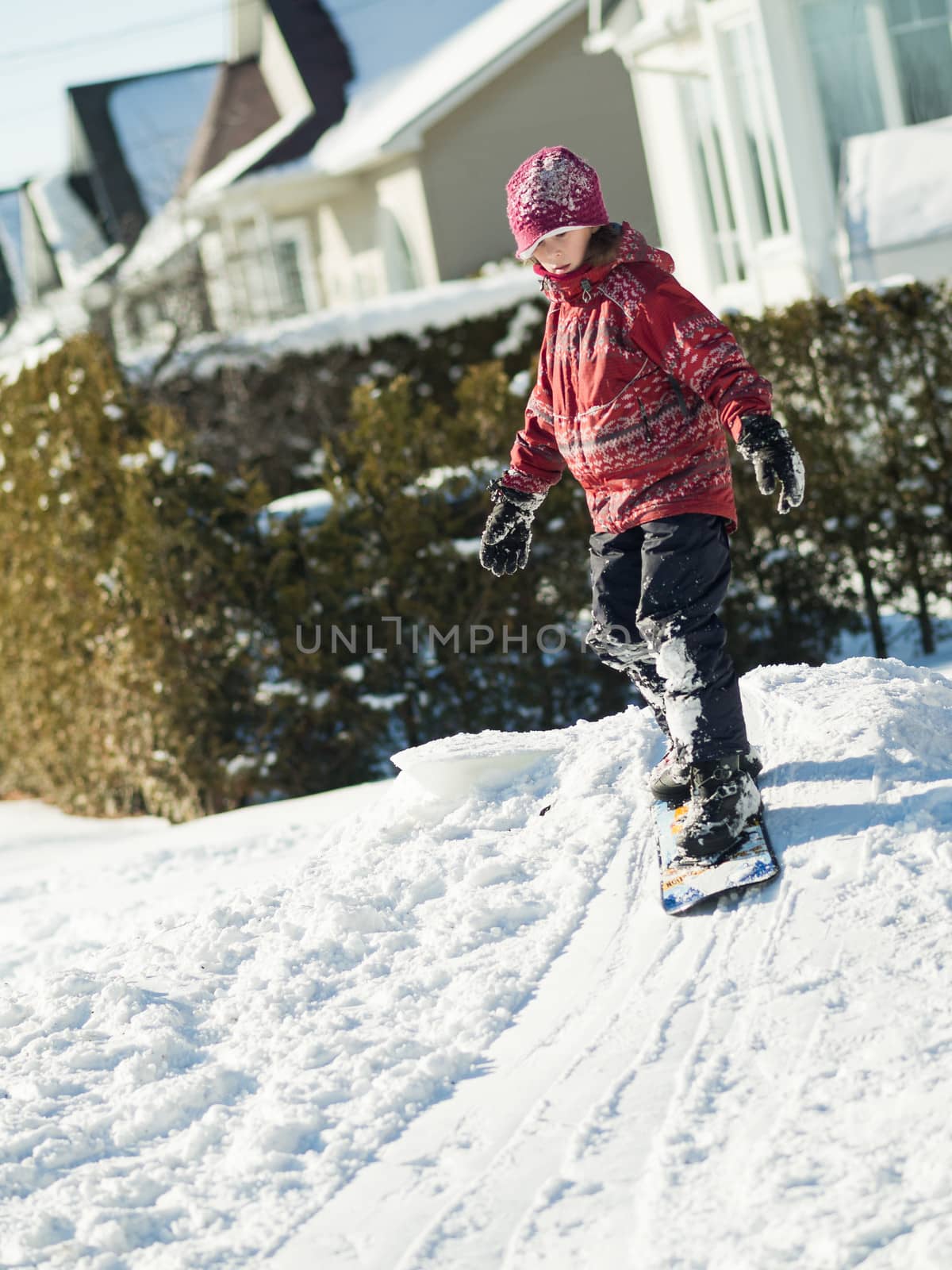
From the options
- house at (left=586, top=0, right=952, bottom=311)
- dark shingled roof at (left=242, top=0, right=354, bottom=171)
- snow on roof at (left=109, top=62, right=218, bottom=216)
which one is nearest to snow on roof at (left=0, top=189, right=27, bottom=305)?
snow on roof at (left=109, top=62, right=218, bottom=216)

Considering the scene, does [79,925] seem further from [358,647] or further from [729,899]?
[729,899]

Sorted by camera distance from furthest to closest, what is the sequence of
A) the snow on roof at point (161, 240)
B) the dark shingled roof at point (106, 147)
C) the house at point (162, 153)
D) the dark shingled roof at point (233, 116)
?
1. the dark shingled roof at point (106, 147)
2. the dark shingled roof at point (233, 116)
3. the snow on roof at point (161, 240)
4. the house at point (162, 153)

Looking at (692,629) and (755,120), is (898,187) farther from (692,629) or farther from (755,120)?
(692,629)

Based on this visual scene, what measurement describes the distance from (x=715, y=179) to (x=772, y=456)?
10929 mm

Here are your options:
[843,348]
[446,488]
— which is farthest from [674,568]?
[843,348]

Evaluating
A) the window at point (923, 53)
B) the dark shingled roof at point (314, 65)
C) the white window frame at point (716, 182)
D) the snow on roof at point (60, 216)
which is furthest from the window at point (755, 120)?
the snow on roof at point (60, 216)

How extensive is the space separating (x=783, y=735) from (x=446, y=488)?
9.45 ft

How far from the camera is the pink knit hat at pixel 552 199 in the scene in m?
3.37

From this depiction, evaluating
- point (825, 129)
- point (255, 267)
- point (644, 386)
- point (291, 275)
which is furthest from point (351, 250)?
point (644, 386)

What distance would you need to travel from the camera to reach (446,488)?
645 cm

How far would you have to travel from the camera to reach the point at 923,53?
11.2 m

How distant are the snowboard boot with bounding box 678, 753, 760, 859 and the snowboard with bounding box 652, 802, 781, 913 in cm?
2

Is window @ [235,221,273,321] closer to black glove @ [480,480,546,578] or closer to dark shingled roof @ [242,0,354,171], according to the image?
dark shingled roof @ [242,0,354,171]

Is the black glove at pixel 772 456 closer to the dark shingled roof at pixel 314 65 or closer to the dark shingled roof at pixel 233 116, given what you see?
the dark shingled roof at pixel 314 65
